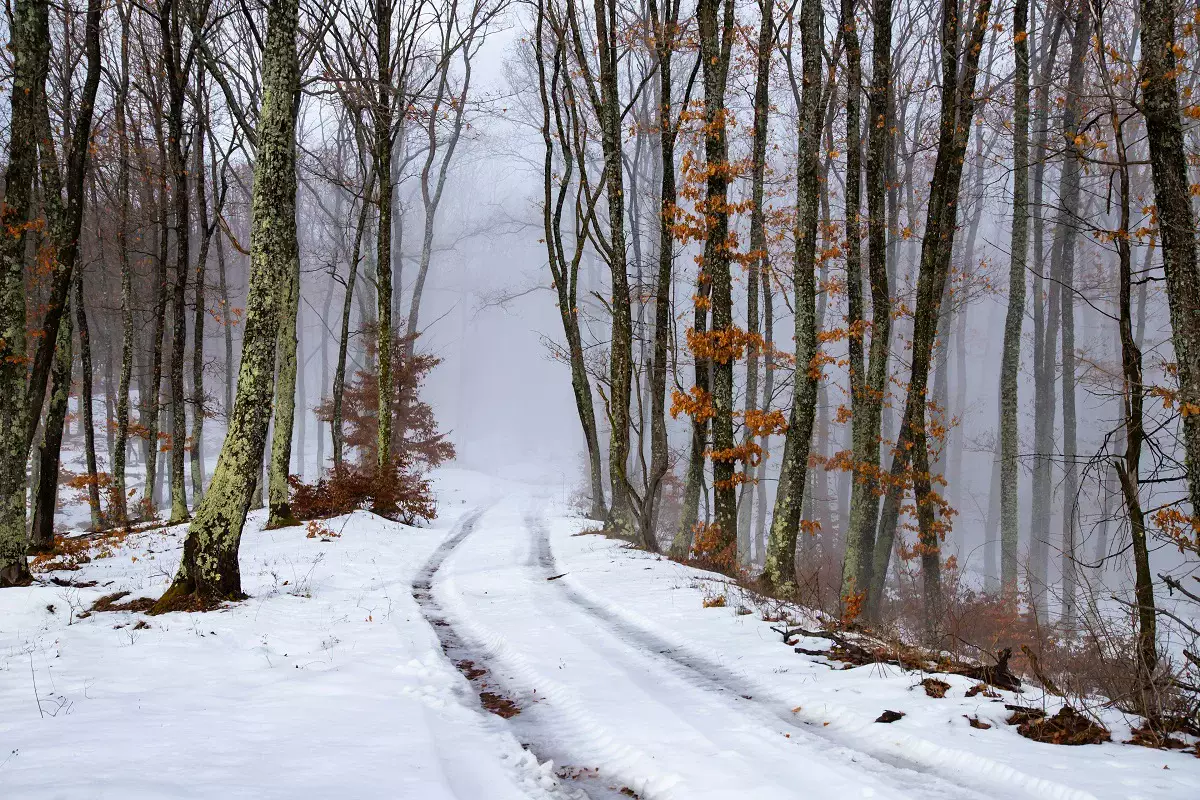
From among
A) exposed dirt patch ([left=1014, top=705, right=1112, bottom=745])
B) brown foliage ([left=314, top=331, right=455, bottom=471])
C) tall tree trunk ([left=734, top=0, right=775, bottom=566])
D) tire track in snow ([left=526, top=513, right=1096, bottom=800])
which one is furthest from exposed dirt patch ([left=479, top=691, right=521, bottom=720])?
brown foliage ([left=314, top=331, right=455, bottom=471])

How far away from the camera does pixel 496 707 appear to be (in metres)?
4.70

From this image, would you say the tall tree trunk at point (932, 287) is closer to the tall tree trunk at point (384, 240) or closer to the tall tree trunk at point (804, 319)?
the tall tree trunk at point (804, 319)

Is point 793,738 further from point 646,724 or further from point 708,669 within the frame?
point 708,669

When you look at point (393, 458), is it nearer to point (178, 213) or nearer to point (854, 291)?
point (178, 213)

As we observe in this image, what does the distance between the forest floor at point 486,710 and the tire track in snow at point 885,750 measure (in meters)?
0.01

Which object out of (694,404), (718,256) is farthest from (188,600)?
(718,256)

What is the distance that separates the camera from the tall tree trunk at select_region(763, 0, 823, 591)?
386 inches

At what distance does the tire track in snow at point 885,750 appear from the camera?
10.8ft

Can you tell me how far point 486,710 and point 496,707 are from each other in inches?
4.5

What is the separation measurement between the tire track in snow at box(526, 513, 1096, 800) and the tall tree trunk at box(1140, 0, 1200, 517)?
4.78m

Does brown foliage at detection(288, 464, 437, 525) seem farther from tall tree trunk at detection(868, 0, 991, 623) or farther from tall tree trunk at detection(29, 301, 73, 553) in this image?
tall tree trunk at detection(868, 0, 991, 623)

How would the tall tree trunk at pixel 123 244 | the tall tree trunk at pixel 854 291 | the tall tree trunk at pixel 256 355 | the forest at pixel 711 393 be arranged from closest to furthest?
the forest at pixel 711 393 < the tall tree trunk at pixel 256 355 < the tall tree trunk at pixel 854 291 < the tall tree trunk at pixel 123 244

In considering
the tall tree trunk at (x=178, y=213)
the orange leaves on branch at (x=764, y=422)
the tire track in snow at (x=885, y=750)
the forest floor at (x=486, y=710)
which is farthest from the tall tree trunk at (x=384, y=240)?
the tire track in snow at (x=885, y=750)

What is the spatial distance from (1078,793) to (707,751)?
71.5 inches
